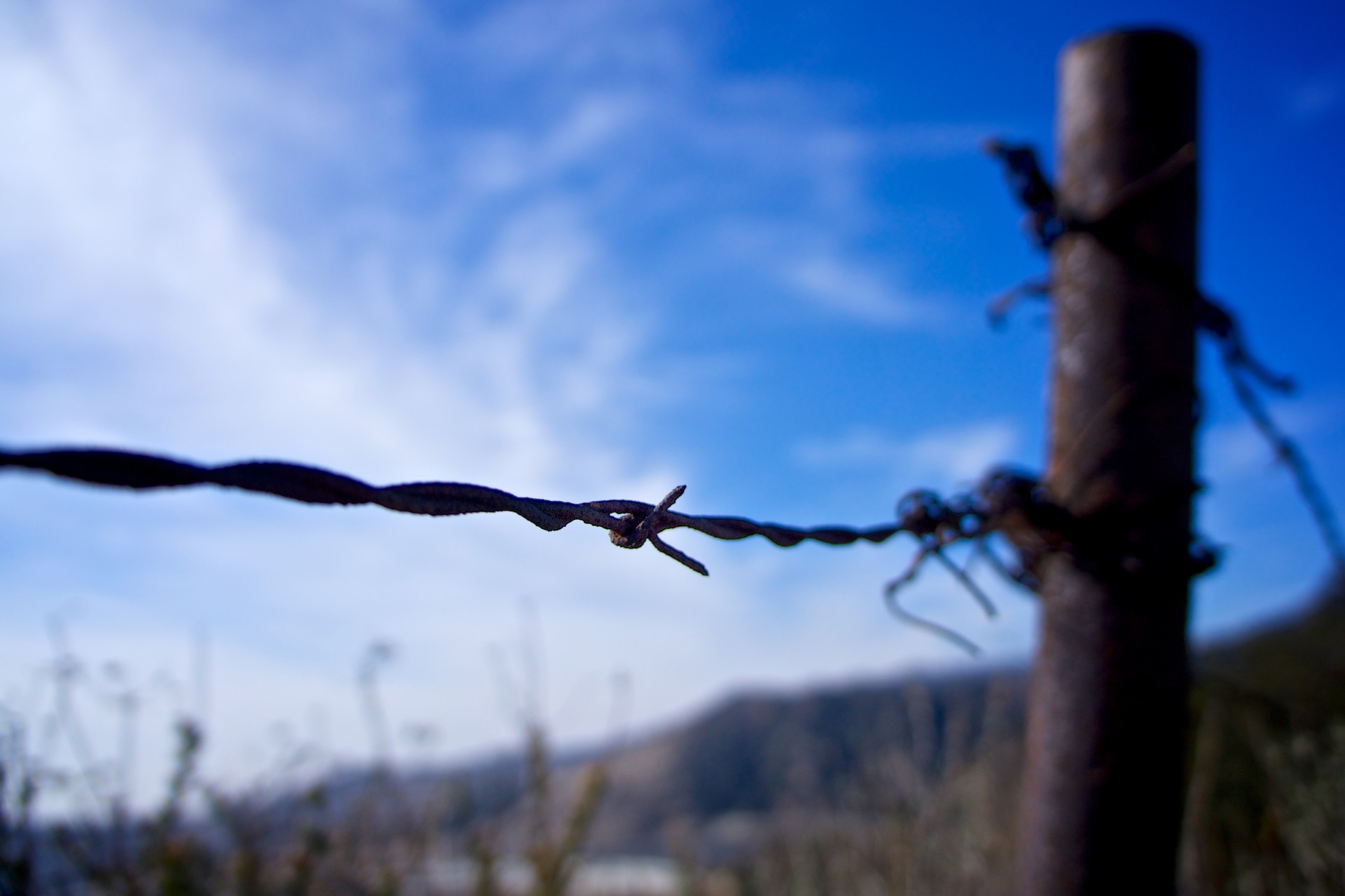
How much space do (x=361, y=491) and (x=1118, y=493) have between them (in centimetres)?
151

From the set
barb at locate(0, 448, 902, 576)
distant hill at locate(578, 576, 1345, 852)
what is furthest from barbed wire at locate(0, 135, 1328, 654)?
distant hill at locate(578, 576, 1345, 852)

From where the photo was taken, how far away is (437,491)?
3.21ft

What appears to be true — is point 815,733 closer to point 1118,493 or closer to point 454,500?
point 1118,493

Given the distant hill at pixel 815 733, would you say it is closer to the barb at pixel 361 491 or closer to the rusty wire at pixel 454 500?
the rusty wire at pixel 454 500

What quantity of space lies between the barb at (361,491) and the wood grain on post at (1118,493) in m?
0.95

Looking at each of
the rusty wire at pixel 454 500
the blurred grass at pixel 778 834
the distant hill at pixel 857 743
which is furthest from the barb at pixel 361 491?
the distant hill at pixel 857 743

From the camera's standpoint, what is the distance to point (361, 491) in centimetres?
92

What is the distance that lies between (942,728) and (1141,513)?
22.2m

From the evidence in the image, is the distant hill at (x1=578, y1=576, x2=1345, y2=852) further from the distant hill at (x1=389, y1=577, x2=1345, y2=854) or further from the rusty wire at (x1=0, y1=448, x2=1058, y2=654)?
the rusty wire at (x1=0, y1=448, x2=1058, y2=654)

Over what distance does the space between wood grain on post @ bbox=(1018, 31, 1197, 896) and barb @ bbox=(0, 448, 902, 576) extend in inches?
37.3

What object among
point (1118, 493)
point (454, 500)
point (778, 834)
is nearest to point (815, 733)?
point (778, 834)

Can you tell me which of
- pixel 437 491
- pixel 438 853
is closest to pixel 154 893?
pixel 438 853

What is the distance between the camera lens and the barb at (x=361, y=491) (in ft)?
2.51

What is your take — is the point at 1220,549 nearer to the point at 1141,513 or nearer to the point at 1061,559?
the point at 1141,513
